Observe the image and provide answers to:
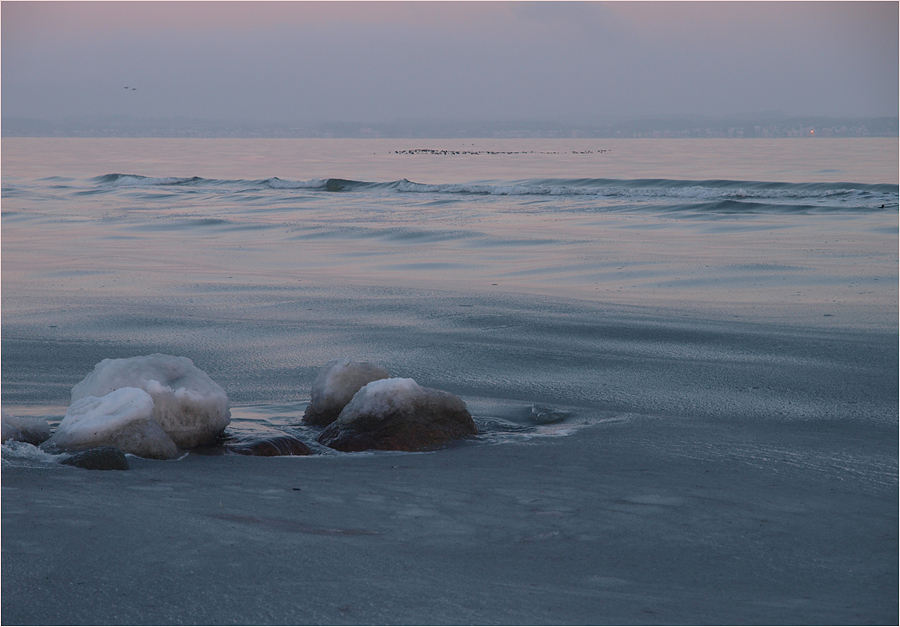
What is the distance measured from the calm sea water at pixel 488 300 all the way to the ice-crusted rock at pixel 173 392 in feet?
1.06

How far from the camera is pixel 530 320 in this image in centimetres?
713

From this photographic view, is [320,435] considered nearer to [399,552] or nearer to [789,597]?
[399,552]

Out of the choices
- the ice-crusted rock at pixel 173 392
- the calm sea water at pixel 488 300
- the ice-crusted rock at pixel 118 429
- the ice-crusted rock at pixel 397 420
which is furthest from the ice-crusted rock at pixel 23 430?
the ice-crusted rock at pixel 397 420

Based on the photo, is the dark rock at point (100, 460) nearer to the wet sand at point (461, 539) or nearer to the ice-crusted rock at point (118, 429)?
the wet sand at point (461, 539)

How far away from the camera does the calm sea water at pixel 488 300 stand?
17.2 ft

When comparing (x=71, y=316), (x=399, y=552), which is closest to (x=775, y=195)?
(x=71, y=316)

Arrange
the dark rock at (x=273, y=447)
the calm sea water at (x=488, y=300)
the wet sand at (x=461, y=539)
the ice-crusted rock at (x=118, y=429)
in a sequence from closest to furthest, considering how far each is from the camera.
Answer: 1. the wet sand at (x=461, y=539)
2. the ice-crusted rock at (x=118, y=429)
3. the dark rock at (x=273, y=447)
4. the calm sea water at (x=488, y=300)

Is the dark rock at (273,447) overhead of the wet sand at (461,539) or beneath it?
beneath

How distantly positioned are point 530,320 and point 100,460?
13.6 ft

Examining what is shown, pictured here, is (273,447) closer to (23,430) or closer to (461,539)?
(23,430)

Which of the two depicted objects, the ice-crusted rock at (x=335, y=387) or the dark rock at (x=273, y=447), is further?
the ice-crusted rock at (x=335, y=387)

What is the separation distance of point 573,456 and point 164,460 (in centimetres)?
177

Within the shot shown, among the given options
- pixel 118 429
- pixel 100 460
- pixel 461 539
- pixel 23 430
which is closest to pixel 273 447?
pixel 118 429

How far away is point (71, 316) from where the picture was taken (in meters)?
7.34
